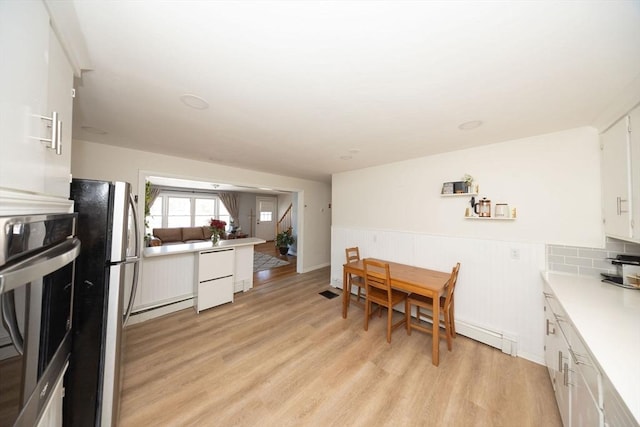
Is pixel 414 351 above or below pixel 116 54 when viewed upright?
below

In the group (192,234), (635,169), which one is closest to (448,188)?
(635,169)

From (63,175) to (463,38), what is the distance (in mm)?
2065

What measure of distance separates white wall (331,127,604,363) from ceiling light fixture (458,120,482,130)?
0.70m

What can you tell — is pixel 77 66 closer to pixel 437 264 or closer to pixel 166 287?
pixel 166 287

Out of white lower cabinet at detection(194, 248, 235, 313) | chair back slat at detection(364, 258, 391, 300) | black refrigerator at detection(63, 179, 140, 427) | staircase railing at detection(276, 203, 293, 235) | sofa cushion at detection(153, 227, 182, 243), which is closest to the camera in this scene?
black refrigerator at detection(63, 179, 140, 427)

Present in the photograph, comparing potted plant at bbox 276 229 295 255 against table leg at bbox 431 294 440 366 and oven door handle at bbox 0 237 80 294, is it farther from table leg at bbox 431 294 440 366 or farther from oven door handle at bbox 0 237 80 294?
oven door handle at bbox 0 237 80 294

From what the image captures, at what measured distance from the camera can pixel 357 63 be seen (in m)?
1.14

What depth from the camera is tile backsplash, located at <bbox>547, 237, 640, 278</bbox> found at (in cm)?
180

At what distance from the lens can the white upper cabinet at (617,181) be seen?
Result: 1.46m

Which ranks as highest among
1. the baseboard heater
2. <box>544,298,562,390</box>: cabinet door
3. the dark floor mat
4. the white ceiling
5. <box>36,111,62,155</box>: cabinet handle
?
the white ceiling

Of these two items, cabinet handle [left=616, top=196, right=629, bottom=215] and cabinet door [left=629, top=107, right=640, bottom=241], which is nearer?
cabinet door [left=629, top=107, right=640, bottom=241]

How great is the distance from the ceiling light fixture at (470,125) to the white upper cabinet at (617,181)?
33.5 inches

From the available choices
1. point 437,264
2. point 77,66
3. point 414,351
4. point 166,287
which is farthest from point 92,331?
point 437,264

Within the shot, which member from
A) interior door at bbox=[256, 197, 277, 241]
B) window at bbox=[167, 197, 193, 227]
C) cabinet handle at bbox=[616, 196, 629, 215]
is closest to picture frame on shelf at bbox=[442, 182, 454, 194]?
cabinet handle at bbox=[616, 196, 629, 215]
